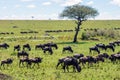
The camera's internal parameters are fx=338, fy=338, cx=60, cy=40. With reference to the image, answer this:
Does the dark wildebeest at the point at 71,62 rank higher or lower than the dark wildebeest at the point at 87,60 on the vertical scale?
higher

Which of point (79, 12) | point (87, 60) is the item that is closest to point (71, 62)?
point (87, 60)

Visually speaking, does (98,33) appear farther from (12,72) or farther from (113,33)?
(12,72)

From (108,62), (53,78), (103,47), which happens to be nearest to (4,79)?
(53,78)

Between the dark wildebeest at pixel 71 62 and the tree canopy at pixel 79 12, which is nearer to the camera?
the dark wildebeest at pixel 71 62

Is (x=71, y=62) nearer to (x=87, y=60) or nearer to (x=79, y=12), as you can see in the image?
(x=87, y=60)

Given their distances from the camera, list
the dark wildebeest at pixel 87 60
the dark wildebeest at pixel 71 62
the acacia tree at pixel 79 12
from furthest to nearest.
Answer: the acacia tree at pixel 79 12 < the dark wildebeest at pixel 87 60 < the dark wildebeest at pixel 71 62

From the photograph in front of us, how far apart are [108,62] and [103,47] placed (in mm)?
13133

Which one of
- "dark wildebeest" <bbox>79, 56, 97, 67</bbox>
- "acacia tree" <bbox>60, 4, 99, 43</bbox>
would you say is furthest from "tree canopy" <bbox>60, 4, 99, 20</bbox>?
"dark wildebeest" <bbox>79, 56, 97, 67</bbox>

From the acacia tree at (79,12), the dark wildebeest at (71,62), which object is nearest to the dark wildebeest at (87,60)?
the dark wildebeest at (71,62)

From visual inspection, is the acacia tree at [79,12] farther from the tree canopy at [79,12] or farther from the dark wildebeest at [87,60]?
the dark wildebeest at [87,60]

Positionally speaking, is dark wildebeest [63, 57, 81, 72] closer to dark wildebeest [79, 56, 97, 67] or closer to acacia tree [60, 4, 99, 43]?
dark wildebeest [79, 56, 97, 67]

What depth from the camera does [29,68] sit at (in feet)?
92.0

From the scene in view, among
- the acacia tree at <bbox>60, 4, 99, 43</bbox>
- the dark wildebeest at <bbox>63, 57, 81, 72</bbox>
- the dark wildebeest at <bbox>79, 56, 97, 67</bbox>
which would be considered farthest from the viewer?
the acacia tree at <bbox>60, 4, 99, 43</bbox>

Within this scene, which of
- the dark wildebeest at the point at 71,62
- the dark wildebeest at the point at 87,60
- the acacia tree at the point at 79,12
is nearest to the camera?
the dark wildebeest at the point at 71,62
